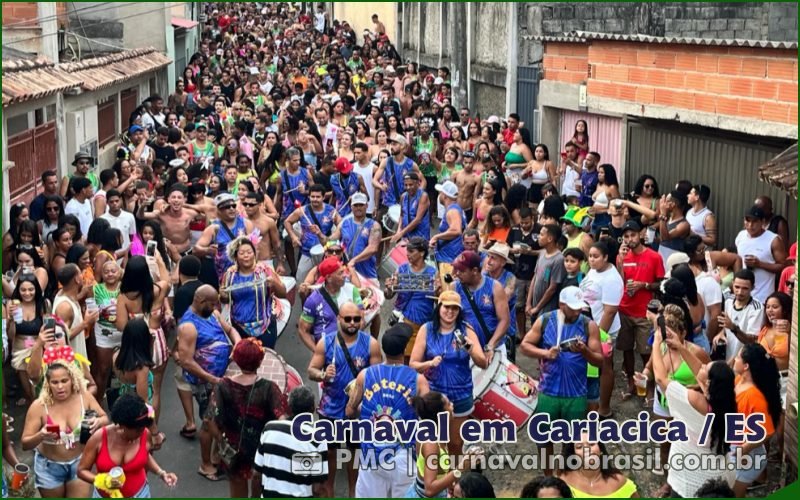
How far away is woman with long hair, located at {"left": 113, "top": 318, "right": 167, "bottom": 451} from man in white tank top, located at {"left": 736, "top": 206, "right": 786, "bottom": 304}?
17.5 feet

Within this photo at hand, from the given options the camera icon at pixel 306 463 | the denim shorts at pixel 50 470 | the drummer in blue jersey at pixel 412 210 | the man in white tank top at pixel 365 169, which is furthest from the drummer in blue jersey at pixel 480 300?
the man in white tank top at pixel 365 169

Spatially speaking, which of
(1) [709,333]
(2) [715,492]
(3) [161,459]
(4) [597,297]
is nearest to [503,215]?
(4) [597,297]

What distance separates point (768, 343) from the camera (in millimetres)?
9250

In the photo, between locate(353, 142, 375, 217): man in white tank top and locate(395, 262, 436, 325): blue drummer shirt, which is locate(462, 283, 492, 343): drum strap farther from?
locate(353, 142, 375, 217): man in white tank top

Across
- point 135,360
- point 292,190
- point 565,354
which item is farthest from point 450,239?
point 135,360

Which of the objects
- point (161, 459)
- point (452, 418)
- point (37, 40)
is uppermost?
point (37, 40)

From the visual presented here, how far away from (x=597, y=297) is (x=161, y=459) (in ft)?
13.0

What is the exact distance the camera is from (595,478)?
6.95 meters

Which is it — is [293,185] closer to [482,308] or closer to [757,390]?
[482,308]

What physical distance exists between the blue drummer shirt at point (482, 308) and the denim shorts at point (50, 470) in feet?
11.0

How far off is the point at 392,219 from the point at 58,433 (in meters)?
7.22

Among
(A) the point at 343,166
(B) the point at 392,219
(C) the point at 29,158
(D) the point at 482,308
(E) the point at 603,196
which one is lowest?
(B) the point at 392,219

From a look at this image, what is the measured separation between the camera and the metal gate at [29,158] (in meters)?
14.8

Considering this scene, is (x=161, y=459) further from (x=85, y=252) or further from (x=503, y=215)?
(x=503, y=215)
